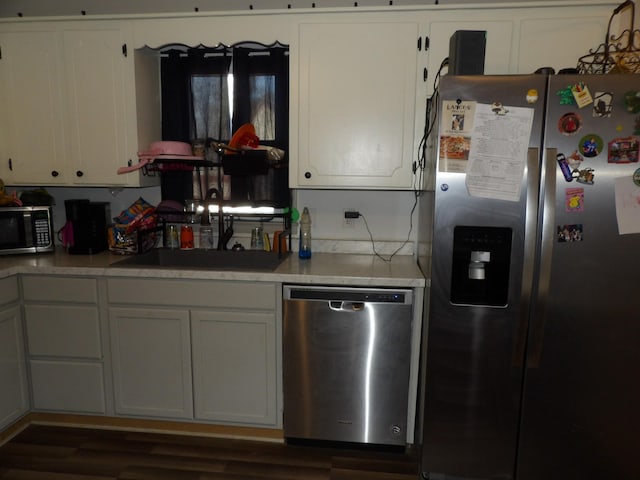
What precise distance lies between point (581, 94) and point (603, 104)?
96mm

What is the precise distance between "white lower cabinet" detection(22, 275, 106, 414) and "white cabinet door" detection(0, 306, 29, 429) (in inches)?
1.6

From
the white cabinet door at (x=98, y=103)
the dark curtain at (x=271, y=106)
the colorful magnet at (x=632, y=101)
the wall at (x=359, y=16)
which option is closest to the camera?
the colorful magnet at (x=632, y=101)

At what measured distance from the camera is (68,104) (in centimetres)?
248

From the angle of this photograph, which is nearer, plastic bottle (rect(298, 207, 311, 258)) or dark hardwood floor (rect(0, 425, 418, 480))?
dark hardwood floor (rect(0, 425, 418, 480))

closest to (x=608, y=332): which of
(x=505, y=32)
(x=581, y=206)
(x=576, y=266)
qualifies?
(x=576, y=266)

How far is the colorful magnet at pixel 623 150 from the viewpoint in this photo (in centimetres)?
167

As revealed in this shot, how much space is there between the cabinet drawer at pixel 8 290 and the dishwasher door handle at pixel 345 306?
1.69 meters

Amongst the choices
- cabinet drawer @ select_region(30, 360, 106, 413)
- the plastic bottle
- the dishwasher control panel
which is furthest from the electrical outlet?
cabinet drawer @ select_region(30, 360, 106, 413)

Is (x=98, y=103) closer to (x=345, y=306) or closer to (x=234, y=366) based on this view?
(x=234, y=366)

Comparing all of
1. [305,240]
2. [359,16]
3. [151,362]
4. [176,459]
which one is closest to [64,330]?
[151,362]

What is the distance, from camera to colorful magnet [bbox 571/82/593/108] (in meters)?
1.65

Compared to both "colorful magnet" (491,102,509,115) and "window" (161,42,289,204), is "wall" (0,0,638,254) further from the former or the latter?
"colorful magnet" (491,102,509,115)

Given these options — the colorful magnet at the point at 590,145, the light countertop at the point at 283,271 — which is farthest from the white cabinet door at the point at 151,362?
the colorful magnet at the point at 590,145

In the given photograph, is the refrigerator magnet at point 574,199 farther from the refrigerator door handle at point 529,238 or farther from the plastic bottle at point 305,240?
the plastic bottle at point 305,240
